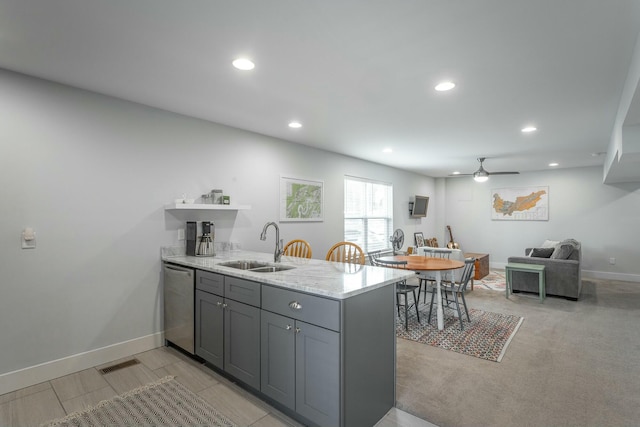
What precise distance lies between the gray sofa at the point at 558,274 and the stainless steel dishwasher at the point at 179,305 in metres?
5.25

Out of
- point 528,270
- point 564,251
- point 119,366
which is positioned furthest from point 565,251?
point 119,366

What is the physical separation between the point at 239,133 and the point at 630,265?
8.17 meters

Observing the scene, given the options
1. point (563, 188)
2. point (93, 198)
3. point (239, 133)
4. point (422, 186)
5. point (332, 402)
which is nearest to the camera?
point (332, 402)

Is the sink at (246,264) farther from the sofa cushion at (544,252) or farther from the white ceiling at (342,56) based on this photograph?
the sofa cushion at (544,252)

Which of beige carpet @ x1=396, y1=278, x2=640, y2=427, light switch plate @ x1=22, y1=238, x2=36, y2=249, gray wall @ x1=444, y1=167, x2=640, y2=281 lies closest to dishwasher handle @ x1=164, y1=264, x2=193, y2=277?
light switch plate @ x1=22, y1=238, x2=36, y2=249

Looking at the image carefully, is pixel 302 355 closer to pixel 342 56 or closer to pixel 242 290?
pixel 242 290

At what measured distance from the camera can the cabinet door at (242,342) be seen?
7.67 ft

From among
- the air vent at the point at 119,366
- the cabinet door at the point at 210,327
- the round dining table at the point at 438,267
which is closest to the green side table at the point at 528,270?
the round dining table at the point at 438,267

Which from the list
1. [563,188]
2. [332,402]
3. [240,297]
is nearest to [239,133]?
[240,297]

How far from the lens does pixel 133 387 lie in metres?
2.57

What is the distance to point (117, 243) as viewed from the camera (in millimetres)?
3098

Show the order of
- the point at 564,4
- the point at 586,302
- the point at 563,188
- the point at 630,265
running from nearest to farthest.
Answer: the point at 564,4 → the point at 586,302 → the point at 630,265 → the point at 563,188

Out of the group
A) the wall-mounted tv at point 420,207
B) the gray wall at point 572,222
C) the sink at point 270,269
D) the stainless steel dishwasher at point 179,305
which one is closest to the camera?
the sink at point 270,269

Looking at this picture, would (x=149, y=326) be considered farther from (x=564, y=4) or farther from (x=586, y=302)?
(x=586, y=302)
